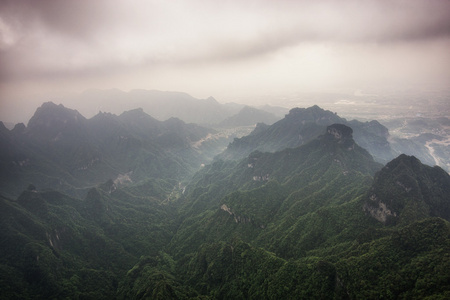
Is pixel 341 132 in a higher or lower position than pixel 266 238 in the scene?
higher

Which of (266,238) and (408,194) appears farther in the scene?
(266,238)

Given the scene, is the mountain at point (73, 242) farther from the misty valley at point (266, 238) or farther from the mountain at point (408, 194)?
the mountain at point (408, 194)

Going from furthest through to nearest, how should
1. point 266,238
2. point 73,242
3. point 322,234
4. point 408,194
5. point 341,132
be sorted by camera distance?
point 341,132, point 73,242, point 266,238, point 322,234, point 408,194

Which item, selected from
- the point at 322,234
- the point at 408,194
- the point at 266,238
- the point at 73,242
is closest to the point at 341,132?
the point at 408,194

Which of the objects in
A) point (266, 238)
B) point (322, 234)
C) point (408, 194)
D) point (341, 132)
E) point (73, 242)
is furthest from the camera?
point (341, 132)

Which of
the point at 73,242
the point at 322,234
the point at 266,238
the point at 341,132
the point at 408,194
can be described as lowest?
the point at 73,242

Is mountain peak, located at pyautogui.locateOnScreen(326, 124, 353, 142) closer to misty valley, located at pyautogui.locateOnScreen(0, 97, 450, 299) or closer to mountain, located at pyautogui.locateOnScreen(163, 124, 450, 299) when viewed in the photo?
misty valley, located at pyautogui.locateOnScreen(0, 97, 450, 299)

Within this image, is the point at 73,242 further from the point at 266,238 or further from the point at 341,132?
the point at 341,132

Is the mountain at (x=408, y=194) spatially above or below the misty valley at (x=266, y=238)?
above

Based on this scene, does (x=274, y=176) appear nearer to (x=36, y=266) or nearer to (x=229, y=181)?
(x=229, y=181)

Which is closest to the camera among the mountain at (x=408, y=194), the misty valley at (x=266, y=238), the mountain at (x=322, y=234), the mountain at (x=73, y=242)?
the mountain at (x=322, y=234)

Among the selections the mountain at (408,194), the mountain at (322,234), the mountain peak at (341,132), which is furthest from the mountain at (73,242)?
the mountain peak at (341,132)
